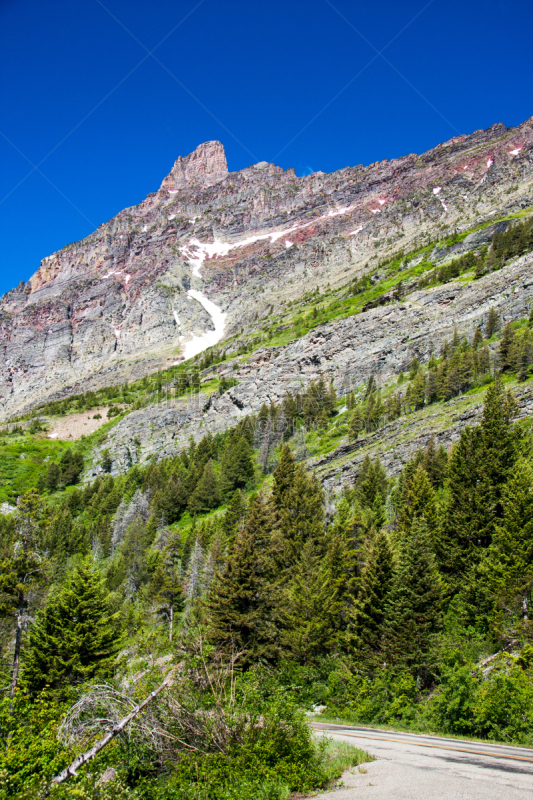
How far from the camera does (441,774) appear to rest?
855 centimetres

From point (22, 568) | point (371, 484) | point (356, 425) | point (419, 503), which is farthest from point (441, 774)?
point (356, 425)

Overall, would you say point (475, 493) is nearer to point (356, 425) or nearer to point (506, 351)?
point (356, 425)

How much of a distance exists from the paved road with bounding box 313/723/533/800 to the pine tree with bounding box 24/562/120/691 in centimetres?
1692

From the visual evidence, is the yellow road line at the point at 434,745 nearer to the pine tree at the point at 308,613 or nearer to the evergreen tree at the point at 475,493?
the pine tree at the point at 308,613

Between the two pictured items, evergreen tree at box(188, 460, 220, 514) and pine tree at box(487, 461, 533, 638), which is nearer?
pine tree at box(487, 461, 533, 638)

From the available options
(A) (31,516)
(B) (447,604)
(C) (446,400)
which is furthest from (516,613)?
(C) (446,400)

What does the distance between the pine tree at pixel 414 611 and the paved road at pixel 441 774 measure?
9.47 metres

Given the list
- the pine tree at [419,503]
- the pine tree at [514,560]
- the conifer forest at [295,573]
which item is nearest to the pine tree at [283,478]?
the conifer forest at [295,573]

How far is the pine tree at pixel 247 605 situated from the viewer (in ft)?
75.0

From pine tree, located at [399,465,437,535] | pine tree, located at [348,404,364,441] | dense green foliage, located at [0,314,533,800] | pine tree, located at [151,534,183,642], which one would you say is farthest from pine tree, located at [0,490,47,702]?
pine tree, located at [348,404,364,441]

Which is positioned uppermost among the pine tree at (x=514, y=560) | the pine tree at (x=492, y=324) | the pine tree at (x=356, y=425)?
the pine tree at (x=492, y=324)

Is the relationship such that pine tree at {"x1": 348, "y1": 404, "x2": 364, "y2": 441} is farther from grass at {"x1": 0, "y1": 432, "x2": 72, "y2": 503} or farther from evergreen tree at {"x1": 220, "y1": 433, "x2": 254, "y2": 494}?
grass at {"x1": 0, "y1": 432, "x2": 72, "y2": 503}

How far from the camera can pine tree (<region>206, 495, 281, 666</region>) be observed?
22.9m

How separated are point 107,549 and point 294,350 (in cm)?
7578
